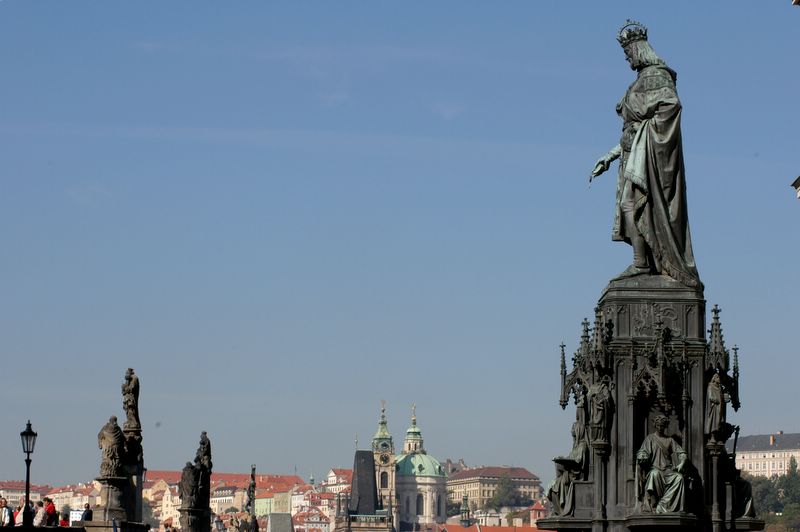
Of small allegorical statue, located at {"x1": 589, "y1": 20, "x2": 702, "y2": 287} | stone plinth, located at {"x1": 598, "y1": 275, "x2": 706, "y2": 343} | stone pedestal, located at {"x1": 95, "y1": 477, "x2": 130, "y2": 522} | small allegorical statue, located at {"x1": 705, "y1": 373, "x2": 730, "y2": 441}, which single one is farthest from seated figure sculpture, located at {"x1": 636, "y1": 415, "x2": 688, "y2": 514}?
stone pedestal, located at {"x1": 95, "y1": 477, "x2": 130, "y2": 522}

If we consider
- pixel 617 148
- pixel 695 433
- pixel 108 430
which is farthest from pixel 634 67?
pixel 108 430

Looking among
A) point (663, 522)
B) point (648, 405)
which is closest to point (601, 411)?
point (648, 405)

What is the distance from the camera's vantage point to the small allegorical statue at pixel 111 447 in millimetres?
32812

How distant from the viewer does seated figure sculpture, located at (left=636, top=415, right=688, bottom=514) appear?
2356 cm

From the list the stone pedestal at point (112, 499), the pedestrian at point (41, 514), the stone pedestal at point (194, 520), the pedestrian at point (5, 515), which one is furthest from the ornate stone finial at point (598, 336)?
the stone pedestal at point (194, 520)

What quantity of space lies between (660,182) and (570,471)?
408 centimetres

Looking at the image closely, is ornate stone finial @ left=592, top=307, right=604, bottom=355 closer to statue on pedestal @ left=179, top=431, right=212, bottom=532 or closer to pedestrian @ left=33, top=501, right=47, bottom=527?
pedestrian @ left=33, top=501, right=47, bottom=527

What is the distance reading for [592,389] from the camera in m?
24.2

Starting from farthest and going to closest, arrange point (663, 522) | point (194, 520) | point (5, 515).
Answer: point (194, 520)
point (5, 515)
point (663, 522)

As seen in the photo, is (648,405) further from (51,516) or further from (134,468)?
(51,516)

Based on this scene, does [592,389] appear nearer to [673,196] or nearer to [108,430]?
[673,196]

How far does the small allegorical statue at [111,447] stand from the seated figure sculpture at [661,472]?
12156 millimetres

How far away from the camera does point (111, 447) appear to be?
32.8 meters

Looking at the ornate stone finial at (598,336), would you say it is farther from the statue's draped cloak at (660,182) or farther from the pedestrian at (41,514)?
the pedestrian at (41,514)
